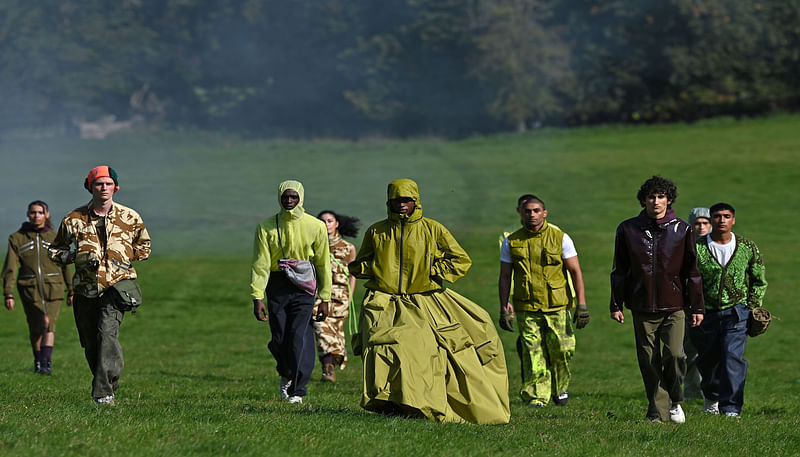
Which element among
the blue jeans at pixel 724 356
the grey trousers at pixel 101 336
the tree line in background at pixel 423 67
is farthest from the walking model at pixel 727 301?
the tree line in background at pixel 423 67

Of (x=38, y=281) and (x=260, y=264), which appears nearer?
(x=260, y=264)

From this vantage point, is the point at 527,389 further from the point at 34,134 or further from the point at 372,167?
the point at 34,134

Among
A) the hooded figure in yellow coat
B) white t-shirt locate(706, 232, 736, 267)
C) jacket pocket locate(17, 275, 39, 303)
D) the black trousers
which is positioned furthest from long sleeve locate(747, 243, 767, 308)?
jacket pocket locate(17, 275, 39, 303)

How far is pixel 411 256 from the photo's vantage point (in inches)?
358

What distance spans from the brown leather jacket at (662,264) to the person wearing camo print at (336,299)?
5.19m

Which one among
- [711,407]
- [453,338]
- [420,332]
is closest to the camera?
[420,332]

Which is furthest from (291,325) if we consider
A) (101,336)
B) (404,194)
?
(404,194)

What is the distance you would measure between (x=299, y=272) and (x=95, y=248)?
2.03 m

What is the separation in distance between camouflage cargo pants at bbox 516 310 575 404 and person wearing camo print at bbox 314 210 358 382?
10.8 ft

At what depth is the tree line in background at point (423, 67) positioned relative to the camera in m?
58.7

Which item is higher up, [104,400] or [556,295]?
[556,295]

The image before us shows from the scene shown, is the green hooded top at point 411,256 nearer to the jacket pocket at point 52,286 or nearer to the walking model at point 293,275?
the walking model at point 293,275

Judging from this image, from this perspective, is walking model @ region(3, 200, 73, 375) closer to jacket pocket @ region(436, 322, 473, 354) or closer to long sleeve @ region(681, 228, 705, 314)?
jacket pocket @ region(436, 322, 473, 354)

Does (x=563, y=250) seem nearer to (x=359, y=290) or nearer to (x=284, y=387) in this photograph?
(x=284, y=387)
